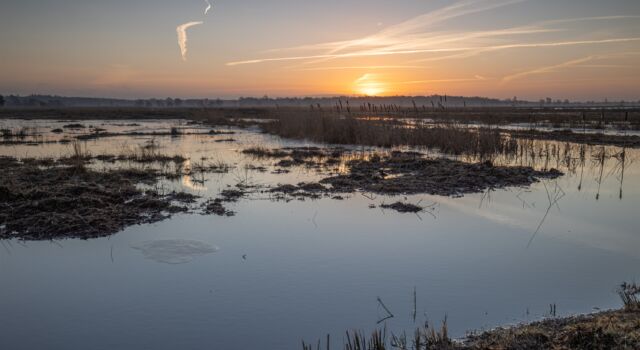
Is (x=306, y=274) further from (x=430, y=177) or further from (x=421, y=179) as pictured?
(x=430, y=177)

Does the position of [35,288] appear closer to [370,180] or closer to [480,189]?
[370,180]

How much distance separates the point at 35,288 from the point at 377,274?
3.98 m

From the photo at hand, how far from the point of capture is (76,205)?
833 centimetres

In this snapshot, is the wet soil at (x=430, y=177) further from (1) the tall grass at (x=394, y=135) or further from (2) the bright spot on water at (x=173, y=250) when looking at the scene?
(2) the bright spot on water at (x=173, y=250)

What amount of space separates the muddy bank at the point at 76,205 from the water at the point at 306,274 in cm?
49

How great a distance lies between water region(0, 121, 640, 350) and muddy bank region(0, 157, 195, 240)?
1.62 feet

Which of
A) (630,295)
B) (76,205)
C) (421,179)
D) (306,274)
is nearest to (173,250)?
(306,274)

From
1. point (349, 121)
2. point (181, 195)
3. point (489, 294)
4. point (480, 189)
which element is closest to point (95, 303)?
point (489, 294)

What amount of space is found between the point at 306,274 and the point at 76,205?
524 centimetres

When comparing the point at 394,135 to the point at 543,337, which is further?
the point at 394,135

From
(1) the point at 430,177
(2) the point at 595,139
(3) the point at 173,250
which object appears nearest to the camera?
(3) the point at 173,250

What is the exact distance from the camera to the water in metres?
4.19

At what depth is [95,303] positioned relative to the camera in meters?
4.68

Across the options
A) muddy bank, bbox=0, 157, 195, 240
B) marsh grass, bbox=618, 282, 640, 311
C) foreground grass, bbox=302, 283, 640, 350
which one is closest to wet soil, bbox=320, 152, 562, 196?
muddy bank, bbox=0, 157, 195, 240
